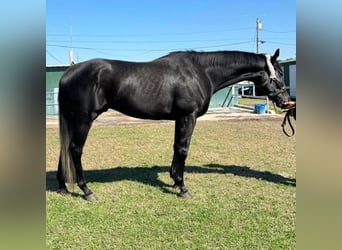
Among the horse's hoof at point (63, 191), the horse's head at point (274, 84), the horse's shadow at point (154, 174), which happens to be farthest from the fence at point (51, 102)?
the horse's head at point (274, 84)

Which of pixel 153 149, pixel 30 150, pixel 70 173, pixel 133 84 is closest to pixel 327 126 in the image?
pixel 30 150

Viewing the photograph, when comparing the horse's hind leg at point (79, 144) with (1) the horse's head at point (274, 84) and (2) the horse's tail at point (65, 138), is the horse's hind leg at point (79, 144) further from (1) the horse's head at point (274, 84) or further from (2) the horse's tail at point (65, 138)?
(1) the horse's head at point (274, 84)

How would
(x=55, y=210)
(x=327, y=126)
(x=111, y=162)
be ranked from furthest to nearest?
(x=111, y=162) → (x=55, y=210) → (x=327, y=126)

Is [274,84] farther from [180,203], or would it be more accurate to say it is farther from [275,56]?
[180,203]

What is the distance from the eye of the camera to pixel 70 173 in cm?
428

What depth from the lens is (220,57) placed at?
183 inches

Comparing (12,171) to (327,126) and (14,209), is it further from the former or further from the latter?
(327,126)

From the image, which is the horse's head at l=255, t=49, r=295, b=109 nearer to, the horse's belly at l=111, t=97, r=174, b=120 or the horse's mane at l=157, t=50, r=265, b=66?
the horse's mane at l=157, t=50, r=265, b=66

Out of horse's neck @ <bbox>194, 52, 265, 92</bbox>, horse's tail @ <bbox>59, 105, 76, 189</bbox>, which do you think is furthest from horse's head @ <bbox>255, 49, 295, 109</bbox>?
horse's tail @ <bbox>59, 105, 76, 189</bbox>

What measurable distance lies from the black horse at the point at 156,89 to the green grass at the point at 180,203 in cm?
38

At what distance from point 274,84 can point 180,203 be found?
2192mm

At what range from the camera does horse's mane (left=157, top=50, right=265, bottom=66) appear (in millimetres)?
4602

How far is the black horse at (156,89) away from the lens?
4.15 meters

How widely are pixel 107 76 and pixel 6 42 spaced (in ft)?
10.5
